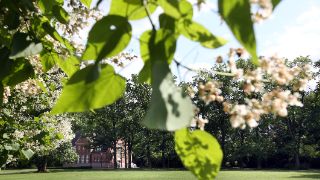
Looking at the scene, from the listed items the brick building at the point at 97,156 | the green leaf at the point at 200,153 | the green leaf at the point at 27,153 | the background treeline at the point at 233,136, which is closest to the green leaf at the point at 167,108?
the green leaf at the point at 200,153

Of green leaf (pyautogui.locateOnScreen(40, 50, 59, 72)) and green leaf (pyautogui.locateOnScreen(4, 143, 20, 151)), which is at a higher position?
green leaf (pyautogui.locateOnScreen(4, 143, 20, 151))

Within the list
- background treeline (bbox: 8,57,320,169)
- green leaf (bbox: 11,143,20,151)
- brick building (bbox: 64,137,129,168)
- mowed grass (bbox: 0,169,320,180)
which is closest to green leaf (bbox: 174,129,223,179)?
green leaf (bbox: 11,143,20,151)

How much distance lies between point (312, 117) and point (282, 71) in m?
79.8

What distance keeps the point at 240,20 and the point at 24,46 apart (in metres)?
Answer: 0.71

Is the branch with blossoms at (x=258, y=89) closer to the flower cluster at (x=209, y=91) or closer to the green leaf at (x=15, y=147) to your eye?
the flower cluster at (x=209, y=91)

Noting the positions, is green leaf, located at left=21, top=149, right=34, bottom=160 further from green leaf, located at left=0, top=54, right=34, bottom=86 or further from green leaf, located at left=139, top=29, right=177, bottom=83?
green leaf, located at left=139, top=29, right=177, bottom=83

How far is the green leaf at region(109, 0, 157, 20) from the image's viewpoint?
87 cm

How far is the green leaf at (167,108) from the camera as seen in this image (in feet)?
2.01

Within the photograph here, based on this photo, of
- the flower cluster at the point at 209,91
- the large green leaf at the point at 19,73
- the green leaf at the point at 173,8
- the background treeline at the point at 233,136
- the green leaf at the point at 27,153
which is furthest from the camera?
the background treeline at the point at 233,136

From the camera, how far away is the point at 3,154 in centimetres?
564

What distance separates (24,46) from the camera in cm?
119

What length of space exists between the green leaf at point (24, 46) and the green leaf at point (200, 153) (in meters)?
0.48

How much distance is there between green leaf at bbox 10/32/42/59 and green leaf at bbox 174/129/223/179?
48cm

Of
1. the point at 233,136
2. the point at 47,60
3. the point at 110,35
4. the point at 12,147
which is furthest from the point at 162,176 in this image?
the point at 110,35
